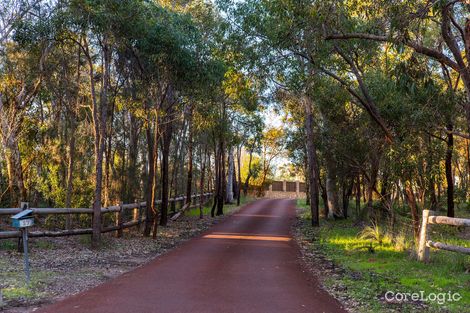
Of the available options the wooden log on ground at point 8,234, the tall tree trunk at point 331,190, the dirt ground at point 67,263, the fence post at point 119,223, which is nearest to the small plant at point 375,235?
the dirt ground at point 67,263

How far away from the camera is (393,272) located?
32.8ft

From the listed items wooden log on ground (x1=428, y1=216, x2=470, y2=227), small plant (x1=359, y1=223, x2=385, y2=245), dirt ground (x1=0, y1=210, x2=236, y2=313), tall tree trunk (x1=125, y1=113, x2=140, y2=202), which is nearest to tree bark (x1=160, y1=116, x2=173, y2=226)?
tall tree trunk (x1=125, y1=113, x2=140, y2=202)

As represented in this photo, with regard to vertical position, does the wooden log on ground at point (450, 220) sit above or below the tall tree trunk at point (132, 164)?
below

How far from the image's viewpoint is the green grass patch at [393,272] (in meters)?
7.60

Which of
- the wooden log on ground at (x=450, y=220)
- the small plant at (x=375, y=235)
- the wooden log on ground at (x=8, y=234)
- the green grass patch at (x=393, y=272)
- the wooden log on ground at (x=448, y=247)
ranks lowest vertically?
the green grass patch at (x=393, y=272)

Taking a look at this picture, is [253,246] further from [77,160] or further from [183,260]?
[77,160]

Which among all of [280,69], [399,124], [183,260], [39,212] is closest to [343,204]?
[399,124]

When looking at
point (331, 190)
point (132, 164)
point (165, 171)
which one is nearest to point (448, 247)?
point (165, 171)

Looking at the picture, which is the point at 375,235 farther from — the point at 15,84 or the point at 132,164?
the point at 15,84

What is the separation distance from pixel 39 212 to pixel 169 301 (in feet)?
20.8

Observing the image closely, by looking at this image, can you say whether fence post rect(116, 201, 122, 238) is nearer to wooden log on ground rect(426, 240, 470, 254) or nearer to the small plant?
the small plant

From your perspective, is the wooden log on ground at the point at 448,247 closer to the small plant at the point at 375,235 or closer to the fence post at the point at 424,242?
the fence post at the point at 424,242

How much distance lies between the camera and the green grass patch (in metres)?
7.60

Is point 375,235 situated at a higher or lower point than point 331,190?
lower
